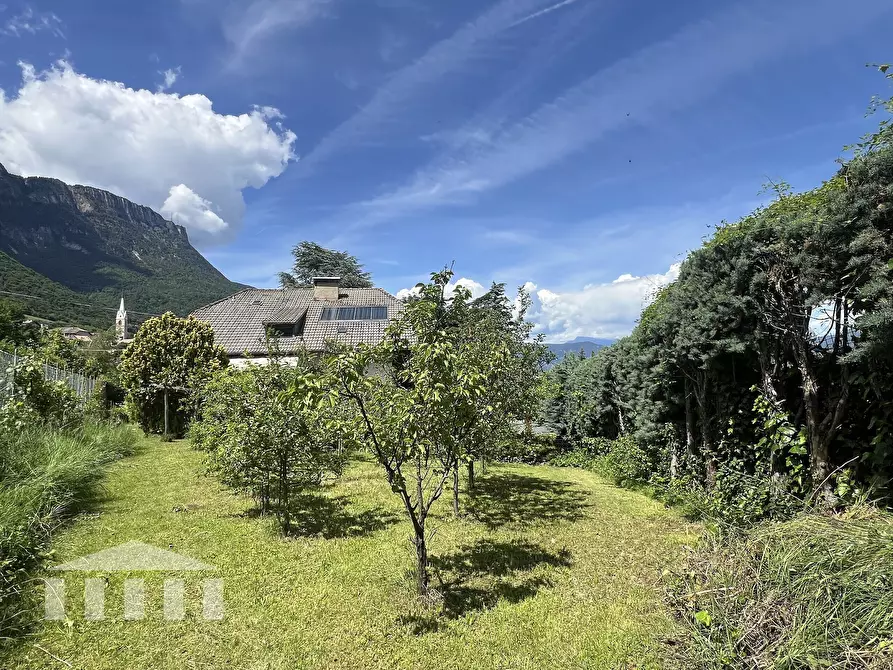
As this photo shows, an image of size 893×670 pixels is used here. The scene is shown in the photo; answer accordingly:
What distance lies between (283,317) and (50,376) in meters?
12.6

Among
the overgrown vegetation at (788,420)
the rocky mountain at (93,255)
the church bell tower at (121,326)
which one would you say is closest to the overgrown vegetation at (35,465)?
the overgrown vegetation at (788,420)

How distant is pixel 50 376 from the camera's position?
1298cm

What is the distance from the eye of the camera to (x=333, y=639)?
3.85 m

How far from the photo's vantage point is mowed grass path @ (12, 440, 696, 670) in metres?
3.61

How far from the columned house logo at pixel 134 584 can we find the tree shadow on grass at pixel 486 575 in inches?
87.8

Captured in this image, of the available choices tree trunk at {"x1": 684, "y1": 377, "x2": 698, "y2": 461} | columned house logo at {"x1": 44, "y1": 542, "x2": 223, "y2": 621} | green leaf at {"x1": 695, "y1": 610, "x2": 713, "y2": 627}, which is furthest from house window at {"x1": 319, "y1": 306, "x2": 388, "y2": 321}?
green leaf at {"x1": 695, "y1": 610, "x2": 713, "y2": 627}

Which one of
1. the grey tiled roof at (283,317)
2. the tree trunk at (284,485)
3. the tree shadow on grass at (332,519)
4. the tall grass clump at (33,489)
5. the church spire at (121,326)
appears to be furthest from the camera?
the church spire at (121,326)

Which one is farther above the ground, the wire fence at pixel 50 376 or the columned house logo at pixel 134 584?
the wire fence at pixel 50 376

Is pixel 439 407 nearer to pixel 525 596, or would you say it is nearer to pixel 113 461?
pixel 525 596

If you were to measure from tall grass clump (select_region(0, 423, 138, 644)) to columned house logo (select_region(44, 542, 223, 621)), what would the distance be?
0.91 feet

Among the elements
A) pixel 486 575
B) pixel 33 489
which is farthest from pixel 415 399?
pixel 33 489

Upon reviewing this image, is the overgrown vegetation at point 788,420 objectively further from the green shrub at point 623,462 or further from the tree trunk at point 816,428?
the green shrub at point 623,462

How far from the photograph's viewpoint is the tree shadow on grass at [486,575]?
4.33 meters

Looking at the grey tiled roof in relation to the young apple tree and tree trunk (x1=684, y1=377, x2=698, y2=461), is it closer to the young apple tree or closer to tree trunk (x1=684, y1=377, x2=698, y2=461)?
tree trunk (x1=684, y1=377, x2=698, y2=461)
